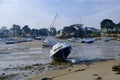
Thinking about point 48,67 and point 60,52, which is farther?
point 60,52

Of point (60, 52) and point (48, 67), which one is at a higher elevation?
point (60, 52)

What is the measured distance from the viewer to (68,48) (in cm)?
3753

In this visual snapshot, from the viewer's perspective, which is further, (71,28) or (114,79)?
(71,28)

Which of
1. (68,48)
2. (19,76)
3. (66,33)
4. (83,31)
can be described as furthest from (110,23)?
(19,76)

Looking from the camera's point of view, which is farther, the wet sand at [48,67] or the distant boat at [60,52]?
the distant boat at [60,52]

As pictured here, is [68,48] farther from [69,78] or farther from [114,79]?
[114,79]

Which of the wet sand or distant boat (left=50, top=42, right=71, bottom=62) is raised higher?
distant boat (left=50, top=42, right=71, bottom=62)

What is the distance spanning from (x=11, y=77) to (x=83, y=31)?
13502 centimetres

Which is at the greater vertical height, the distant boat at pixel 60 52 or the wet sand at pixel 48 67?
the distant boat at pixel 60 52

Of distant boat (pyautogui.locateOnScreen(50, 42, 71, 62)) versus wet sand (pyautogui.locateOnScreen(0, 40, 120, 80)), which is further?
distant boat (pyautogui.locateOnScreen(50, 42, 71, 62))

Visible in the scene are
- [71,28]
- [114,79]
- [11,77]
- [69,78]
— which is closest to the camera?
[114,79]

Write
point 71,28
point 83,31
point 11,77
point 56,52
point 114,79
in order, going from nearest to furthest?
point 114,79 < point 11,77 < point 56,52 < point 83,31 < point 71,28

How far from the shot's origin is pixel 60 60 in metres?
37.1

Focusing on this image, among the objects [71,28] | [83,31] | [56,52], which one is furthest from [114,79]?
[71,28]
